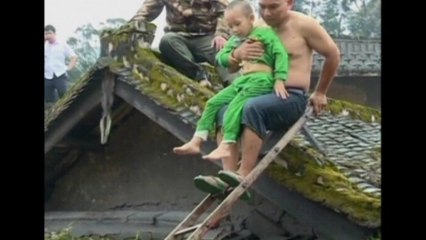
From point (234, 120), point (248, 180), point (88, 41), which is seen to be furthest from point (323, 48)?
point (88, 41)

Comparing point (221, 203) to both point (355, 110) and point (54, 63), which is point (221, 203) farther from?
point (54, 63)

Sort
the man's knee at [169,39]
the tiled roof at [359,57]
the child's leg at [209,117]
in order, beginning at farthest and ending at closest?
the man's knee at [169,39]
the tiled roof at [359,57]
the child's leg at [209,117]

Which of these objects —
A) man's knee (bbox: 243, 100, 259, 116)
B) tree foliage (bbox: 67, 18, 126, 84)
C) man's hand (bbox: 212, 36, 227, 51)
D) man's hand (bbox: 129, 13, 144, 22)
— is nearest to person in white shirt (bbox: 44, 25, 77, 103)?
tree foliage (bbox: 67, 18, 126, 84)

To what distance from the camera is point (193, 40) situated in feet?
12.8

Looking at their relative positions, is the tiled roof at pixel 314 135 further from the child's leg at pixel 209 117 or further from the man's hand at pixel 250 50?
the man's hand at pixel 250 50

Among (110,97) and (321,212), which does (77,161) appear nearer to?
(110,97)

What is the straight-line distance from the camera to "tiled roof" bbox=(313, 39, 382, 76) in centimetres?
375

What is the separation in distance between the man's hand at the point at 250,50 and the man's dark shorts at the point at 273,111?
112mm

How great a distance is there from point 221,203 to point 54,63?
2.50 ft

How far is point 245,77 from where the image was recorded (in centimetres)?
359

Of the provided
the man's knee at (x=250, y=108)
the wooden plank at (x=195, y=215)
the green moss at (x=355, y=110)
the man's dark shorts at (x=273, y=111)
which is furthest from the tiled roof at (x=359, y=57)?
the wooden plank at (x=195, y=215)

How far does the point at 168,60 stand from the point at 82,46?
0.27 m

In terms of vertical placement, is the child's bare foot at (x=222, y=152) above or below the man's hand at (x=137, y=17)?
below

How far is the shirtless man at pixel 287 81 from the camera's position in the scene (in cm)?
355
